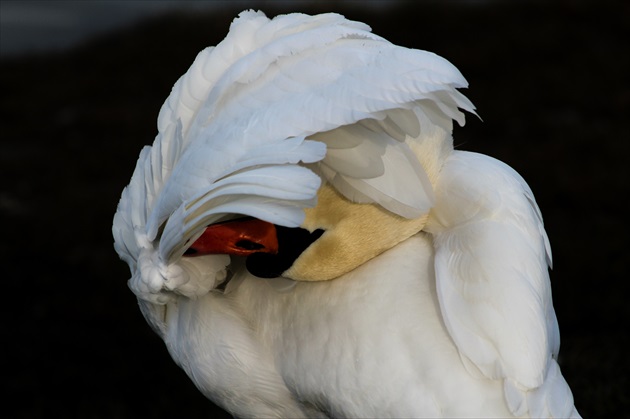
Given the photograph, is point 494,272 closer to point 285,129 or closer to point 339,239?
point 339,239

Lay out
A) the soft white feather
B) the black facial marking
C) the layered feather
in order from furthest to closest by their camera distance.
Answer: the black facial marking, the soft white feather, the layered feather

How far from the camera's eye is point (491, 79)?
8766 mm

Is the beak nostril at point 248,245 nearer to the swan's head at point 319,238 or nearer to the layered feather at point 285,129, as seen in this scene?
the swan's head at point 319,238

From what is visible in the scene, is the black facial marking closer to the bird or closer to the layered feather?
the bird

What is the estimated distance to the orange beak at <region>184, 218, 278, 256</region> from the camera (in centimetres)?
229

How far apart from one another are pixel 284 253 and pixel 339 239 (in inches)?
5.1

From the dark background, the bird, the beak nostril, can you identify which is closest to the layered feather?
the bird

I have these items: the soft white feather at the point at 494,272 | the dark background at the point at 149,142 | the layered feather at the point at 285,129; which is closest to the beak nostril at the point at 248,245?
the layered feather at the point at 285,129

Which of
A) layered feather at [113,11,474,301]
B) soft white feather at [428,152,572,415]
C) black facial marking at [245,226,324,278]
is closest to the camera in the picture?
layered feather at [113,11,474,301]

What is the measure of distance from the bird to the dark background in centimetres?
184

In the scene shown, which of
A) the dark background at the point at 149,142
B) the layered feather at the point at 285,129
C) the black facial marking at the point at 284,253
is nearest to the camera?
the layered feather at the point at 285,129

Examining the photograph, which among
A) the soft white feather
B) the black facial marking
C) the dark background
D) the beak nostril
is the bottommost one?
the dark background

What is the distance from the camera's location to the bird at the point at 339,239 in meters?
2.13

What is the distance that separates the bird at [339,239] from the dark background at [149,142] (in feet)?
6.02
